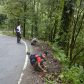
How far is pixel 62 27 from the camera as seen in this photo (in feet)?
69.8

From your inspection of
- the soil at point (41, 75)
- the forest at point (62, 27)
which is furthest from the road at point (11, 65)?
the forest at point (62, 27)

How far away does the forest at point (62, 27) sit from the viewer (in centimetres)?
1659

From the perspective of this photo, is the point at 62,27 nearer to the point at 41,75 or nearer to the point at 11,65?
the point at 11,65

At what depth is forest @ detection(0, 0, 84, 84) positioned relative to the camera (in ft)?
54.4

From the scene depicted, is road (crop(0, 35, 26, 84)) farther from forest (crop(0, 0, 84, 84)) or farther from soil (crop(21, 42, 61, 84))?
forest (crop(0, 0, 84, 84))

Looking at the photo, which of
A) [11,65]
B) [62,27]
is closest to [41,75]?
[11,65]

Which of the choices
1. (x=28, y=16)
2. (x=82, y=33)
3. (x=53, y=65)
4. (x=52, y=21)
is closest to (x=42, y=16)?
(x=28, y=16)

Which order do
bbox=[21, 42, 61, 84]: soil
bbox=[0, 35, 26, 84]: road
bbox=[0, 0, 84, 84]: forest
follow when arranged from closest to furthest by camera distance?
bbox=[21, 42, 61, 84]: soil, bbox=[0, 35, 26, 84]: road, bbox=[0, 0, 84, 84]: forest

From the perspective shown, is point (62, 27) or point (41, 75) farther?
point (62, 27)

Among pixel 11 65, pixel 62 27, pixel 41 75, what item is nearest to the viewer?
pixel 41 75

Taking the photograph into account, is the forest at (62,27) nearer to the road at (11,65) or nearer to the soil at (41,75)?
the soil at (41,75)

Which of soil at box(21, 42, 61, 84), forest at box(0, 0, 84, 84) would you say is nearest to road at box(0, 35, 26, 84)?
soil at box(21, 42, 61, 84)

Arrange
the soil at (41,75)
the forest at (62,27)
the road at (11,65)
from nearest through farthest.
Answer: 1. the soil at (41,75)
2. the road at (11,65)
3. the forest at (62,27)

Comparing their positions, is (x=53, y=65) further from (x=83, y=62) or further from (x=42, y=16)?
(x=42, y=16)
